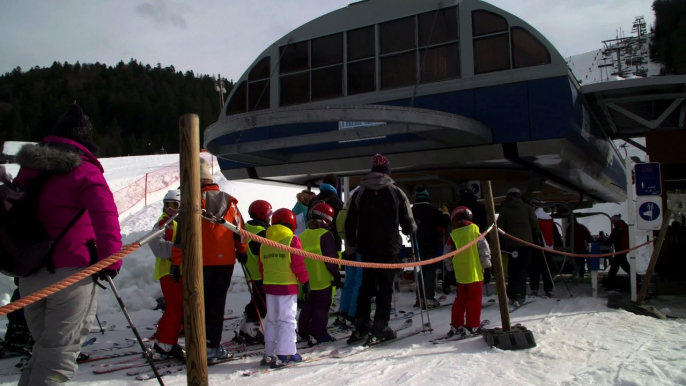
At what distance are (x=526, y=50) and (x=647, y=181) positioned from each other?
3074 millimetres

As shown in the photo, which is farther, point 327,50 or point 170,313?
point 327,50

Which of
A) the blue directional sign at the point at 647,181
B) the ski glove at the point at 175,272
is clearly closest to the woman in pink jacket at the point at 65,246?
the ski glove at the point at 175,272

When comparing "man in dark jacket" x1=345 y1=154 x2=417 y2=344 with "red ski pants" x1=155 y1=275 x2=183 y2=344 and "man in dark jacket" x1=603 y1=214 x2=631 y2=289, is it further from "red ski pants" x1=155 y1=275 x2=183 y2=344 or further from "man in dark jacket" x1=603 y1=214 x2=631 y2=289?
"man in dark jacket" x1=603 y1=214 x2=631 y2=289

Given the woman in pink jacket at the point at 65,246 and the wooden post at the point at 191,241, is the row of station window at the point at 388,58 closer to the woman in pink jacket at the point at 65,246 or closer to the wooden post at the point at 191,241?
the wooden post at the point at 191,241

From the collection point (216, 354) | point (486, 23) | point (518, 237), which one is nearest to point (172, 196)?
point (216, 354)

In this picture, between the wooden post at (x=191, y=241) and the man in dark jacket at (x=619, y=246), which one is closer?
the wooden post at (x=191, y=241)

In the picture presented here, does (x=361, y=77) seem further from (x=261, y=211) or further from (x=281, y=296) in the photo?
(x=281, y=296)

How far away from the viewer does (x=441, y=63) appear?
9.99 meters

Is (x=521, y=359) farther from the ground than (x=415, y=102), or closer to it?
closer to it

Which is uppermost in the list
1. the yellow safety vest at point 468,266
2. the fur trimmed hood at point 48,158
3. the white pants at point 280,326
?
the fur trimmed hood at point 48,158

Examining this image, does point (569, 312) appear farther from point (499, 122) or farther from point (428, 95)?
point (428, 95)

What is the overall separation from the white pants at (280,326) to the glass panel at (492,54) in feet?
21.4

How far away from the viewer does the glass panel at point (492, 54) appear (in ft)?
30.7

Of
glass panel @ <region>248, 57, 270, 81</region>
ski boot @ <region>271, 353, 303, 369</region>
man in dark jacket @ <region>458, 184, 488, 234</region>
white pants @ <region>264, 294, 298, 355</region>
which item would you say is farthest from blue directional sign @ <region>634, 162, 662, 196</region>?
glass panel @ <region>248, 57, 270, 81</region>
